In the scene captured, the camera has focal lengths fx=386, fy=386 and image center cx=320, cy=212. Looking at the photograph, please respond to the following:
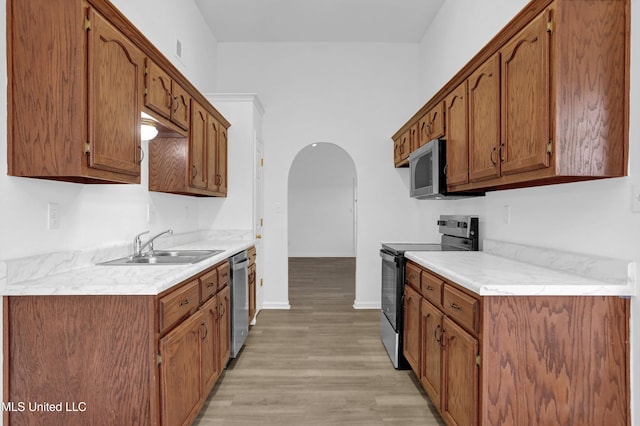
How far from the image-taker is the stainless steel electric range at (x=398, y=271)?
9.71 ft

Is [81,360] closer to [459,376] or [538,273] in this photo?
[459,376]

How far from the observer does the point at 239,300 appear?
318 centimetres

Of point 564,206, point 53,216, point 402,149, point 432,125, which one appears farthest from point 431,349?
point 402,149

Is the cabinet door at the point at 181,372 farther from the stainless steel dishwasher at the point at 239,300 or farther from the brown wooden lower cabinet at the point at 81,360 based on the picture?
the stainless steel dishwasher at the point at 239,300

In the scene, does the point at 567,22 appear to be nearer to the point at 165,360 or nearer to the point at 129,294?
the point at 129,294

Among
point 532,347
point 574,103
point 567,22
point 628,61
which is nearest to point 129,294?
point 532,347

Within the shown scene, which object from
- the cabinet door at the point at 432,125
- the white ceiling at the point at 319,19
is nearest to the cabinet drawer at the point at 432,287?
the cabinet door at the point at 432,125

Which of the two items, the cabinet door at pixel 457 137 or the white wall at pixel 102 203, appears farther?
the cabinet door at pixel 457 137

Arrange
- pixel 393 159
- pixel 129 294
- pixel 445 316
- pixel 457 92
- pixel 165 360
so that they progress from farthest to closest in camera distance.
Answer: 1. pixel 393 159
2. pixel 457 92
3. pixel 445 316
4. pixel 165 360
5. pixel 129 294

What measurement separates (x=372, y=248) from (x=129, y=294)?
3.56 meters

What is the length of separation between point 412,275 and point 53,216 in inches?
85.7

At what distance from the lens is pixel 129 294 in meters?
1.58

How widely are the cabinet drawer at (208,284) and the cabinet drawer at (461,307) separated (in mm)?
1365

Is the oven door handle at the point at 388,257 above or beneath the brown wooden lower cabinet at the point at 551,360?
above
